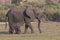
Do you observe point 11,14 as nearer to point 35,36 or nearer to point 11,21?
point 11,21

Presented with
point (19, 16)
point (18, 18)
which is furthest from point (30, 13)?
point (18, 18)

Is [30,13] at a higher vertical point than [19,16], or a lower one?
higher

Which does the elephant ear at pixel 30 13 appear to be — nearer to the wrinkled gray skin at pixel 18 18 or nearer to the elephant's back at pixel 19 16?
the wrinkled gray skin at pixel 18 18

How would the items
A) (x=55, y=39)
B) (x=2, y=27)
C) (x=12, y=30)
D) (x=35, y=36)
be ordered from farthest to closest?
(x=2, y=27), (x=12, y=30), (x=35, y=36), (x=55, y=39)

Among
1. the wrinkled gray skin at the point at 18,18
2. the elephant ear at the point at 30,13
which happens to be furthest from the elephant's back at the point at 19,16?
the elephant ear at the point at 30,13

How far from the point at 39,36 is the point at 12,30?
7.95 ft

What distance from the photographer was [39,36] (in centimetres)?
2077

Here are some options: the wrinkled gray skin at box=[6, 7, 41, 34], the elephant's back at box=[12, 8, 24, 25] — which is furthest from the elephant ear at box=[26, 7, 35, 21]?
the elephant's back at box=[12, 8, 24, 25]

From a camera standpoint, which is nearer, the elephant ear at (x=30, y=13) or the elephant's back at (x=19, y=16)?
the elephant's back at (x=19, y=16)

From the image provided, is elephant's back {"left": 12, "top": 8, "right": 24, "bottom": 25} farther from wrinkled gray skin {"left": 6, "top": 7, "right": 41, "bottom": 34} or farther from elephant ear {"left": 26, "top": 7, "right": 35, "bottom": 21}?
elephant ear {"left": 26, "top": 7, "right": 35, "bottom": 21}

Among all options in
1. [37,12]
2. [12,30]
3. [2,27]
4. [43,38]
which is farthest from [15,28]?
[2,27]

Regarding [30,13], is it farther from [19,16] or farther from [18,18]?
[18,18]

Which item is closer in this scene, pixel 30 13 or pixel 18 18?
pixel 18 18

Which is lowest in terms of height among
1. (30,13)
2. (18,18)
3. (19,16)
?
(18,18)
